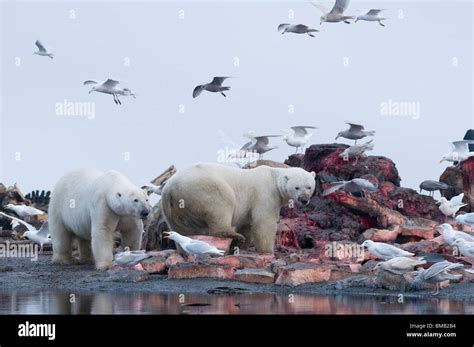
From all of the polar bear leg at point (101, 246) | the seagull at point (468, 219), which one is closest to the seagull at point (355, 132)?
the seagull at point (468, 219)

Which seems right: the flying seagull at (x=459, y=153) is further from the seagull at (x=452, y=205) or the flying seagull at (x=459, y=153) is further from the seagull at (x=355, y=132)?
the seagull at (x=452, y=205)

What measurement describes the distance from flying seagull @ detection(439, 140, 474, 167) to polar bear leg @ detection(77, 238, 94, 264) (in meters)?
8.73

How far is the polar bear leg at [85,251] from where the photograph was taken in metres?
19.9

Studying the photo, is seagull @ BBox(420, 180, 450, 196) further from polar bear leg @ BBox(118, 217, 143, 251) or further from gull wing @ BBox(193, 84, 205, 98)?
polar bear leg @ BBox(118, 217, 143, 251)

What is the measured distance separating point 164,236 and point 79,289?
4774 millimetres

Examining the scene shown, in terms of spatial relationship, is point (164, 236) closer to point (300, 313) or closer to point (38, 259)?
point (38, 259)

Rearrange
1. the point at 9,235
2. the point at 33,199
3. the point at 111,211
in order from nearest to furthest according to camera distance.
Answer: the point at 111,211, the point at 9,235, the point at 33,199

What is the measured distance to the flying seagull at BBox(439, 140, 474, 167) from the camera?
24688mm

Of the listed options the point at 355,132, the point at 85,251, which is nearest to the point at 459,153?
the point at 355,132

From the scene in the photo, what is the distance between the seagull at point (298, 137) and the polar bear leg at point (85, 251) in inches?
262

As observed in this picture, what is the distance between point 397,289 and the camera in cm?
1634
